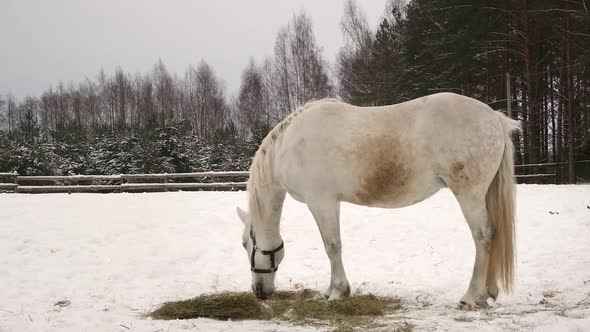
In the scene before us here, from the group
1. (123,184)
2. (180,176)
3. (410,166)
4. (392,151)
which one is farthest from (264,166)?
(123,184)

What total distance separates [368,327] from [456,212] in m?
6.48

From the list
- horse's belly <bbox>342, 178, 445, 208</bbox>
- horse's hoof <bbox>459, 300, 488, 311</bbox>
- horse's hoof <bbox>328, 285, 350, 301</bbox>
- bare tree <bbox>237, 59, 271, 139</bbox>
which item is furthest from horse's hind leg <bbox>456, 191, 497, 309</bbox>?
bare tree <bbox>237, 59, 271, 139</bbox>

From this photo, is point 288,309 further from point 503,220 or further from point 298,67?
point 298,67

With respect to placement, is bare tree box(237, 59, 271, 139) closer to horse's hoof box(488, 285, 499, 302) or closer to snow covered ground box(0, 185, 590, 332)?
snow covered ground box(0, 185, 590, 332)

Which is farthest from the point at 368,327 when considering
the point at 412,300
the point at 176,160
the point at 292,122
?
the point at 176,160

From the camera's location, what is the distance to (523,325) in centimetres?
296

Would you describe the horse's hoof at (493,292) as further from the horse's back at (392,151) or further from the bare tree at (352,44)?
the bare tree at (352,44)

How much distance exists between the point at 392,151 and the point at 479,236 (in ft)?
3.47

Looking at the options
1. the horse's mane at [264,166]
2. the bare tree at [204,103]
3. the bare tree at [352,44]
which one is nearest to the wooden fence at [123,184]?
the bare tree at [352,44]

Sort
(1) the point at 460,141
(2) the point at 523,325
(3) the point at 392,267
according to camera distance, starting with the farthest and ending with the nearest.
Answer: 1. (3) the point at 392,267
2. (1) the point at 460,141
3. (2) the point at 523,325

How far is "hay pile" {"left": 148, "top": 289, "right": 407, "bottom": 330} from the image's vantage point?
359cm

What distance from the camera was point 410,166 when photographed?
390 centimetres

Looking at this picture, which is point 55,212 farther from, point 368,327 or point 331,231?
point 368,327

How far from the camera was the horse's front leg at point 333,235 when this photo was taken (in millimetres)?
4230
